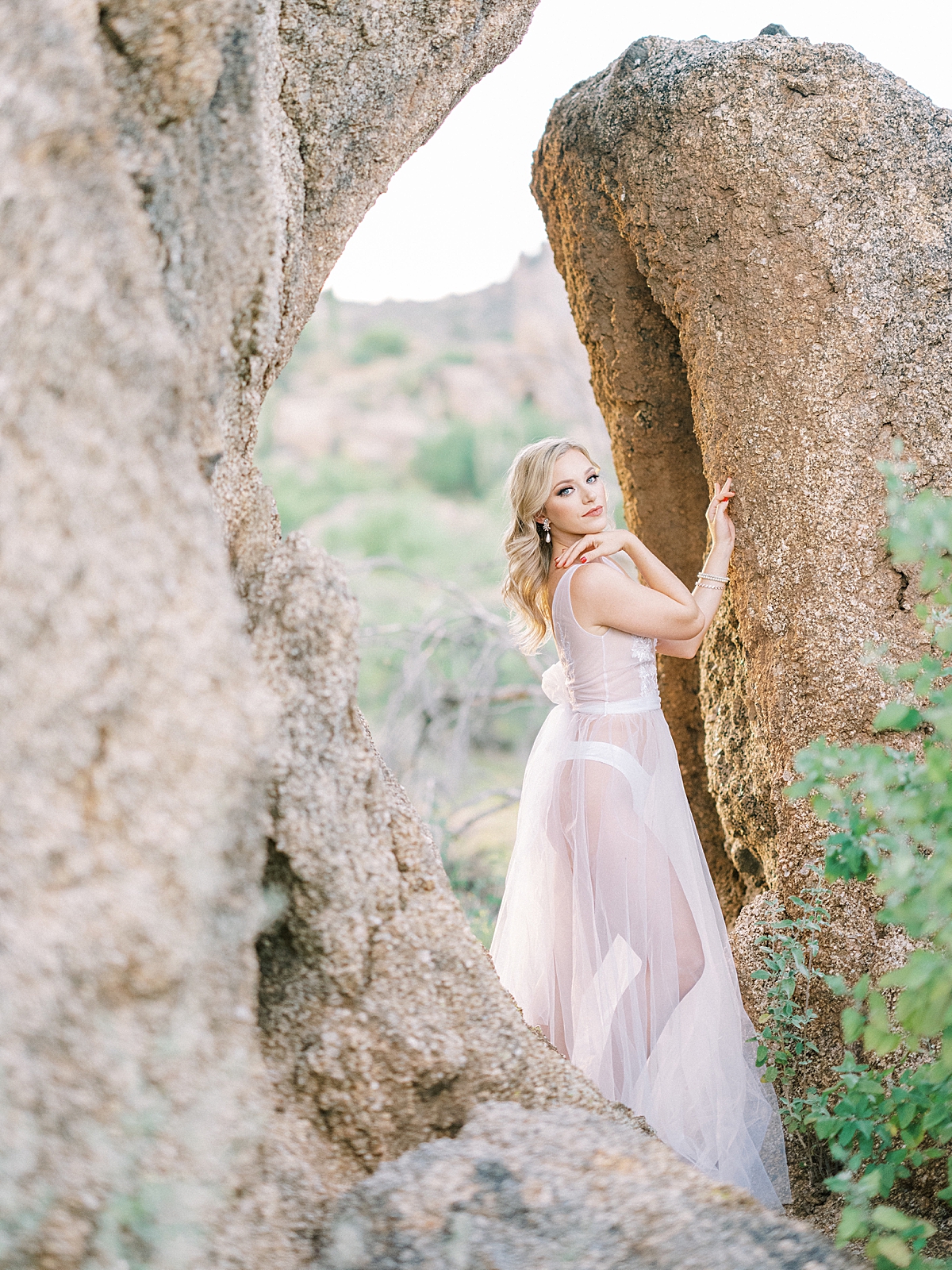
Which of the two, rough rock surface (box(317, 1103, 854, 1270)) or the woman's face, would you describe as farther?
the woman's face

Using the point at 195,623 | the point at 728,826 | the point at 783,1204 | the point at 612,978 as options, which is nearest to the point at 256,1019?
the point at 195,623

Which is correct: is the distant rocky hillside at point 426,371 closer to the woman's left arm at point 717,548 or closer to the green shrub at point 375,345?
the green shrub at point 375,345

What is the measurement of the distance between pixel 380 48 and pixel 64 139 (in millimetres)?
1395

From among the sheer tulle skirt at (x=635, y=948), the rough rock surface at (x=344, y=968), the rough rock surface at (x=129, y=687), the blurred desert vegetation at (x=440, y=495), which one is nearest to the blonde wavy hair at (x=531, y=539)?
the sheer tulle skirt at (x=635, y=948)

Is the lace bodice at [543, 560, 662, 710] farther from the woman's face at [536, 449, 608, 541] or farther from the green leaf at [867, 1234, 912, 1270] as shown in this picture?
the green leaf at [867, 1234, 912, 1270]

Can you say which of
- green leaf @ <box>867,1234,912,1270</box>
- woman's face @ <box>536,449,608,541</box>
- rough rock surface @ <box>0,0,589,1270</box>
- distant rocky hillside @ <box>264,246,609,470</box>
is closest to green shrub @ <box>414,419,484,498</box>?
distant rocky hillside @ <box>264,246,609,470</box>

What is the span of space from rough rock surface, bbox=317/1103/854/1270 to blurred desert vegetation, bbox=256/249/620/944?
3.35 metres

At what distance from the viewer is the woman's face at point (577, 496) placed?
334 cm

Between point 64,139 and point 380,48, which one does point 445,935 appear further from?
point 380,48

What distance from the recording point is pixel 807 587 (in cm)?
282

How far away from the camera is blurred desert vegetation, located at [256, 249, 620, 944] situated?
7.21m

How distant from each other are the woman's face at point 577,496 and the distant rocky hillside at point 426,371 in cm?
1840

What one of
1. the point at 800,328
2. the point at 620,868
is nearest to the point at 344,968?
the point at 620,868

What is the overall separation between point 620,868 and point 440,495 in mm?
22026
